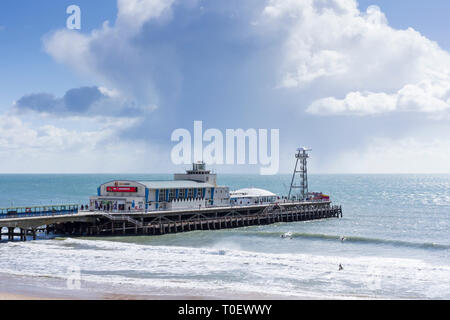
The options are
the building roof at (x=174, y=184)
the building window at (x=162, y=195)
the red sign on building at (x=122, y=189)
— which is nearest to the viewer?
the red sign on building at (x=122, y=189)

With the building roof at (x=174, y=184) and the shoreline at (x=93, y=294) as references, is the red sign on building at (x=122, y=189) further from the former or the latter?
the shoreline at (x=93, y=294)

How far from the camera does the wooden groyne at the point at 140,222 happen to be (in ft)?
197

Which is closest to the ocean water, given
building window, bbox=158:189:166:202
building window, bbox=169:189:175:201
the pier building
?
the pier building

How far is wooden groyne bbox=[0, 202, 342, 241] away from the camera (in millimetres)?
59906

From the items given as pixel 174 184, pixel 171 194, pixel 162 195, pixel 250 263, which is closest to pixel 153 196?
pixel 162 195

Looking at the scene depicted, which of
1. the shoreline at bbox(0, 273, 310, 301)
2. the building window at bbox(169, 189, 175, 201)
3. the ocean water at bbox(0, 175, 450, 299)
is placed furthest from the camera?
the building window at bbox(169, 189, 175, 201)

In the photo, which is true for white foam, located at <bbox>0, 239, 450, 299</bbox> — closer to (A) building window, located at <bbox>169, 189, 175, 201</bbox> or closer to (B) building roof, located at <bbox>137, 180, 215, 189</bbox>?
(B) building roof, located at <bbox>137, 180, 215, 189</bbox>

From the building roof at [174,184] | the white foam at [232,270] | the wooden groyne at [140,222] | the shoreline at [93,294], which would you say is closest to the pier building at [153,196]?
the building roof at [174,184]

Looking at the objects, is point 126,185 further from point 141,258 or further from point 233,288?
point 233,288

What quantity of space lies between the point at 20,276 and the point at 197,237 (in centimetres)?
2838
